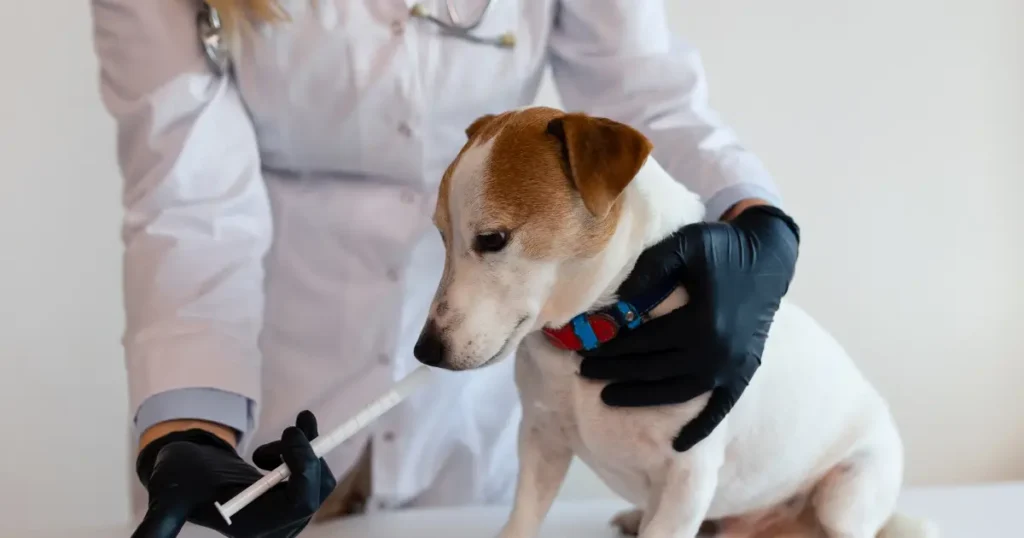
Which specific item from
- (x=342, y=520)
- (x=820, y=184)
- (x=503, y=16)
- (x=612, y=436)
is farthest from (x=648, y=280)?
(x=820, y=184)

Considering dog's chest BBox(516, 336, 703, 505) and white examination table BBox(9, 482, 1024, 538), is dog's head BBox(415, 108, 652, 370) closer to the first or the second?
dog's chest BBox(516, 336, 703, 505)

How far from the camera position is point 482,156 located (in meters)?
0.70

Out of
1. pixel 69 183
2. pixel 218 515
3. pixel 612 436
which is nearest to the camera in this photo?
pixel 218 515

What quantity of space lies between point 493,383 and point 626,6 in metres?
0.52

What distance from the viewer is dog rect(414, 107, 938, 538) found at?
2.27 ft

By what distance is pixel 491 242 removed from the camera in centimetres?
70

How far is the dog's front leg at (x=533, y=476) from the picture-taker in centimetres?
83

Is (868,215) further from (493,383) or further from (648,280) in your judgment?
(648,280)

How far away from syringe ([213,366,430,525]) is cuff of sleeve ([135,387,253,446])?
5.5 inches

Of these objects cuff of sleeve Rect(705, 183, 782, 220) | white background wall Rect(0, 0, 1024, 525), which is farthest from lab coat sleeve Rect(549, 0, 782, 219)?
white background wall Rect(0, 0, 1024, 525)

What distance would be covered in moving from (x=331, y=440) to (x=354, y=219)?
1.15 feet

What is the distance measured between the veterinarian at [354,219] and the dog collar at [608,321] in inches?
0.6

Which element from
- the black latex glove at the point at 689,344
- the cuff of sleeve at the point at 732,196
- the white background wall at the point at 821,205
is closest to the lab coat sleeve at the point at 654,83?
the cuff of sleeve at the point at 732,196

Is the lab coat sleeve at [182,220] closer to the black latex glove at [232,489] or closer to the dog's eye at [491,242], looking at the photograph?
the black latex glove at [232,489]
